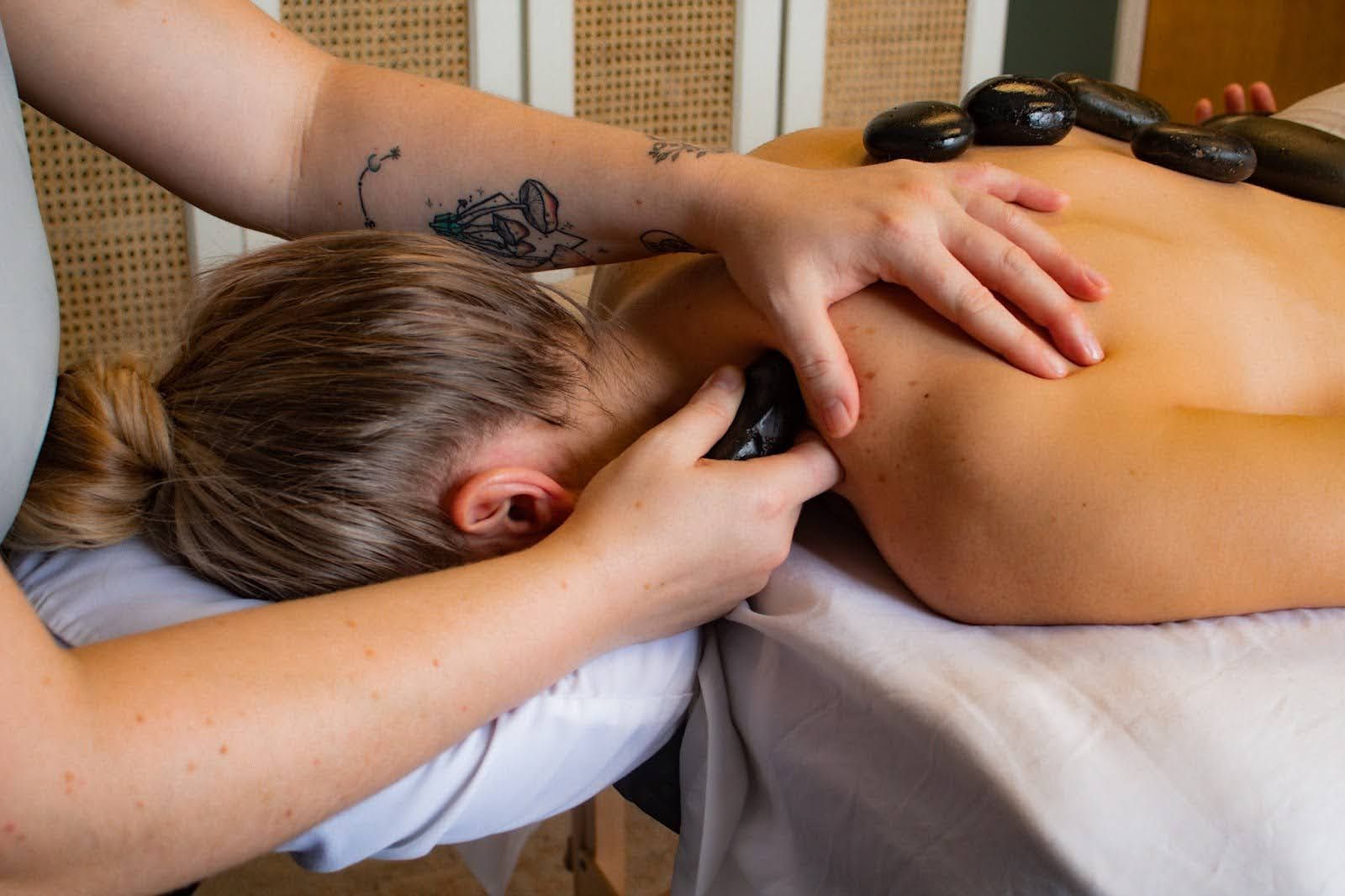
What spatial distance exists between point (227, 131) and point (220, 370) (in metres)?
0.30

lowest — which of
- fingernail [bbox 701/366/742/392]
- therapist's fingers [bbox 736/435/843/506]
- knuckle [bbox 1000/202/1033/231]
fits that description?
therapist's fingers [bbox 736/435/843/506]

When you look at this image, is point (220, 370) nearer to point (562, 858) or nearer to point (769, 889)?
point (769, 889)

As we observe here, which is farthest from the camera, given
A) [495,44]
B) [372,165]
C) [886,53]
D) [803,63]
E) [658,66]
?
[886,53]

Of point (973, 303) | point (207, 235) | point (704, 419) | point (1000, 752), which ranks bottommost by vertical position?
point (207, 235)

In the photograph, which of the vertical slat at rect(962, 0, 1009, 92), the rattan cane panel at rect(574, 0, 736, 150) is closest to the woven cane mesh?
the rattan cane panel at rect(574, 0, 736, 150)

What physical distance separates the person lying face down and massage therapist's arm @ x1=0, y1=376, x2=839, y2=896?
11 cm

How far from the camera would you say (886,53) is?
265 centimetres

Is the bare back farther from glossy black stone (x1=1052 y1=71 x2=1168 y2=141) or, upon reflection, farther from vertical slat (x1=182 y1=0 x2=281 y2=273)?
vertical slat (x1=182 y1=0 x2=281 y2=273)

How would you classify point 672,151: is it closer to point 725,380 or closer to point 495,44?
point 725,380

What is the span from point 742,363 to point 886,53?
1839 mm

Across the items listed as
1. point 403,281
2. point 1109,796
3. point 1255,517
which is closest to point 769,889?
point 1109,796

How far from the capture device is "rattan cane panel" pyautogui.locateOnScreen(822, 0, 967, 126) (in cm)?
259

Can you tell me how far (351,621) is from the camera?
30.2 inches

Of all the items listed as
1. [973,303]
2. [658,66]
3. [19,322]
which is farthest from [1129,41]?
[19,322]
